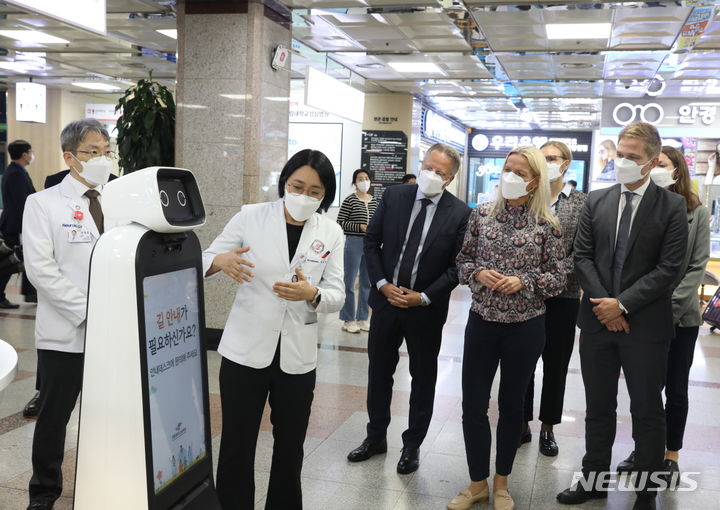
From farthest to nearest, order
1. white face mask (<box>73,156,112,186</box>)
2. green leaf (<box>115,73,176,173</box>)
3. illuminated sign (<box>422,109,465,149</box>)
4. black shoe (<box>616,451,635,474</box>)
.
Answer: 1. illuminated sign (<box>422,109,465,149</box>)
2. green leaf (<box>115,73,176,173</box>)
3. black shoe (<box>616,451,635,474</box>)
4. white face mask (<box>73,156,112,186</box>)

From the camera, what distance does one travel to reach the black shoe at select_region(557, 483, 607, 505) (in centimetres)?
341

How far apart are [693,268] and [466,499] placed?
63.7 inches

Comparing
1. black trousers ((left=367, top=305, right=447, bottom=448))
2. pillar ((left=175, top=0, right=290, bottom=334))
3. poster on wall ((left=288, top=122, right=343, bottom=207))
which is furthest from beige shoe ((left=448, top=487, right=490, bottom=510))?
poster on wall ((left=288, top=122, right=343, bottom=207))

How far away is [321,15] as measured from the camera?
23.7 ft

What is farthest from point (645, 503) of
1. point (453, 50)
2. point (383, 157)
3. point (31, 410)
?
point (383, 157)

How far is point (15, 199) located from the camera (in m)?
7.84

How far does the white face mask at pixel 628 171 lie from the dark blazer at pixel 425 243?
0.76 meters

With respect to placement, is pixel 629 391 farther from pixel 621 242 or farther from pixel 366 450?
pixel 366 450

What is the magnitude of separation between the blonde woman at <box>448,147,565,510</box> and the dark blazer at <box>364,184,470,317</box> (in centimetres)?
31

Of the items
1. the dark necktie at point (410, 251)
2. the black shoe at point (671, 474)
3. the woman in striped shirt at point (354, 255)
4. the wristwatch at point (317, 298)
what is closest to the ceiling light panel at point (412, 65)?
the woman in striped shirt at point (354, 255)

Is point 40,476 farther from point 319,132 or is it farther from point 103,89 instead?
point 103,89

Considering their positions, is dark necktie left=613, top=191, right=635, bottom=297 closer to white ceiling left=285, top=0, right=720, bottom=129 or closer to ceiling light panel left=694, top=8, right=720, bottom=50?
white ceiling left=285, top=0, right=720, bottom=129

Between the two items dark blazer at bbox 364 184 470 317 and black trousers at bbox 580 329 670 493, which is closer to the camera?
black trousers at bbox 580 329 670 493

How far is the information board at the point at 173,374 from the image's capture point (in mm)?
2033
